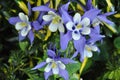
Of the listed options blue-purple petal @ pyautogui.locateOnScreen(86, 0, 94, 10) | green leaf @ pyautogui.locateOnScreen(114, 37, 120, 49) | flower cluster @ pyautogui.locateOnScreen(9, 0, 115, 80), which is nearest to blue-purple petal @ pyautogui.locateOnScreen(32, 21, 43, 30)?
flower cluster @ pyautogui.locateOnScreen(9, 0, 115, 80)

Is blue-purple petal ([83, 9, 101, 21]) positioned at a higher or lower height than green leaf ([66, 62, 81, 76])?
higher

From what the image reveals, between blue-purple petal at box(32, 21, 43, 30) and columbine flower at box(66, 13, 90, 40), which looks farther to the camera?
blue-purple petal at box(32, 21, 43, 30)

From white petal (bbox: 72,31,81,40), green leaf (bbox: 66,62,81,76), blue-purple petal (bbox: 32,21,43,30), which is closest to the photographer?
white petal (bbox: 72,31,81,40)

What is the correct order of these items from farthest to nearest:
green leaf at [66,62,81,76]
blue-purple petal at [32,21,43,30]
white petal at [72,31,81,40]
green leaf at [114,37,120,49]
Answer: green leaf at [114,37,120,49] → green leaf at [66,62,81,76] → blue-purple petal at [32,21,43,30] → white petal at [72,31,81,40]

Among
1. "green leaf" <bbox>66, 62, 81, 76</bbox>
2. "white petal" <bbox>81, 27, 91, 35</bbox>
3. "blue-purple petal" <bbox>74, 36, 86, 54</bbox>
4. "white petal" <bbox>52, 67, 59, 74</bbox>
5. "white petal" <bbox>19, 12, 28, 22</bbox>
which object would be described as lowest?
"green leaf" <bbox>66, 62, 81, 76</bbox>

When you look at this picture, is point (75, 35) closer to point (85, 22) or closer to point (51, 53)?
point (85, 22)

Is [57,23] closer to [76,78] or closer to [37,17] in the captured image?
[37,17]

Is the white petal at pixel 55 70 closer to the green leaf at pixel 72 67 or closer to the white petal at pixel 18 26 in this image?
the green leaf at pixel 72 67

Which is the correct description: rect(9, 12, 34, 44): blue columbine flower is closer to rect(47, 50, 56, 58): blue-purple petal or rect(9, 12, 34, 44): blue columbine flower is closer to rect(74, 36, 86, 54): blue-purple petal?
rect(47, 50, 56, 58): blue-purple petal
